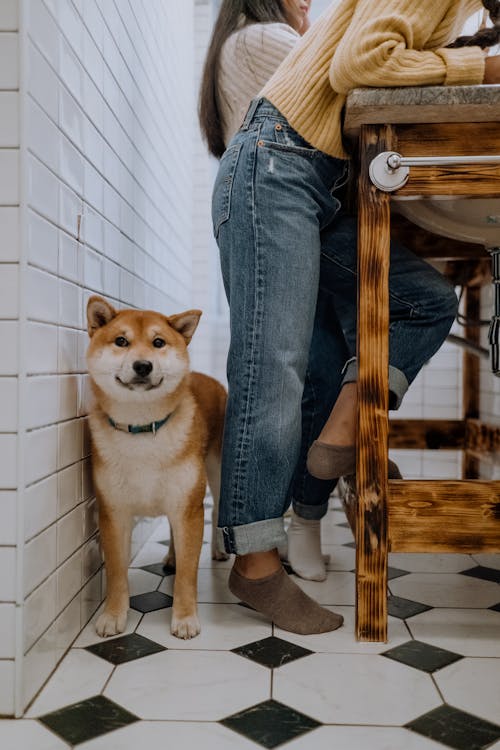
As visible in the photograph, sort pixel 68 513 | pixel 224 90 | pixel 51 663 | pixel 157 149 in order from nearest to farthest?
pixel 51 663 < pixel 68 513 < pixel 224 90 < pixel 157 149

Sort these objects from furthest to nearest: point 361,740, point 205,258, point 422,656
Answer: point 205,258 < point 422,656 < point 361,740

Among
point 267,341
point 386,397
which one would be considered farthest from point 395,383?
point 267,341

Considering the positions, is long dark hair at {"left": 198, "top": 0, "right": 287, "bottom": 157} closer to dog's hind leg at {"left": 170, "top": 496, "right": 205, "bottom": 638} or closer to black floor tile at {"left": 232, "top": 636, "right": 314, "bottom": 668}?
dog's hind leg at {"left": 170, "top": 496, "right": 205, "bottom": 638}

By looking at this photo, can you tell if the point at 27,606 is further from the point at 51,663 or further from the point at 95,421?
the point at 95,421

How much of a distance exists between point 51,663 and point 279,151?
991 millimetres

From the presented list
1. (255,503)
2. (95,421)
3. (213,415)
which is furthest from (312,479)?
(95,421)

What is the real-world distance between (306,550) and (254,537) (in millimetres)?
425

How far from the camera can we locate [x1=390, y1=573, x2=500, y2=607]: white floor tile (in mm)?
1444

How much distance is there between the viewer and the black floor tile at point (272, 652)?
1.13m

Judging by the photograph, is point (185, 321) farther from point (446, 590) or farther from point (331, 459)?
point (446, 590)

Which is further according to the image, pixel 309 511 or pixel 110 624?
pixel 309 511

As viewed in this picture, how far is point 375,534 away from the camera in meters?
1.21

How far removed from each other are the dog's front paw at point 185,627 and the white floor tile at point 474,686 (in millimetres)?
446

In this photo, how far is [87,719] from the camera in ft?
3.05
